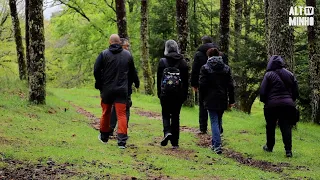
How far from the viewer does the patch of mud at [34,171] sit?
660cm

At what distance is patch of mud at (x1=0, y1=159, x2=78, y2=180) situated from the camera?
6.60m

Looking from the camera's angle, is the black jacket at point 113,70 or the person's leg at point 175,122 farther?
the person's leg at point 175,122

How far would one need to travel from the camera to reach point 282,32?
41.7 feet

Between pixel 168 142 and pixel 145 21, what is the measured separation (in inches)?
670

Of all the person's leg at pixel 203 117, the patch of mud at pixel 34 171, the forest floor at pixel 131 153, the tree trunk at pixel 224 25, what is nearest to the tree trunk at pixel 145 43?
the tree trunk at pixel 224 25

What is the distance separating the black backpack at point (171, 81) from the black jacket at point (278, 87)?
1945 mm

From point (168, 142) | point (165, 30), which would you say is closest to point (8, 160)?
point (168, 142)

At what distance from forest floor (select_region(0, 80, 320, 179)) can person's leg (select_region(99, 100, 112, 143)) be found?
199 mm

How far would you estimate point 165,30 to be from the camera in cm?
3069

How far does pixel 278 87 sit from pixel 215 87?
141cm

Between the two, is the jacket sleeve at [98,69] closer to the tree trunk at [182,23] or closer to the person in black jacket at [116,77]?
the person in black jacket at [116,77]

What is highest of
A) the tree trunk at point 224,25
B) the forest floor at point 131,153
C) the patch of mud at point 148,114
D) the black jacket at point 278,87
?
the tree trunk at point 224,25

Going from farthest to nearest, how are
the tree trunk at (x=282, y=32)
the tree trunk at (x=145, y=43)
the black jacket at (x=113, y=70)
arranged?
1. the tree trunk at (x=145, y=43)
2. the tree trunk at (x=282, y=32)
3. the black jacket at (x=113, y=70)

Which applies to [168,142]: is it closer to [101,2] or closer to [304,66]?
[304,66]
